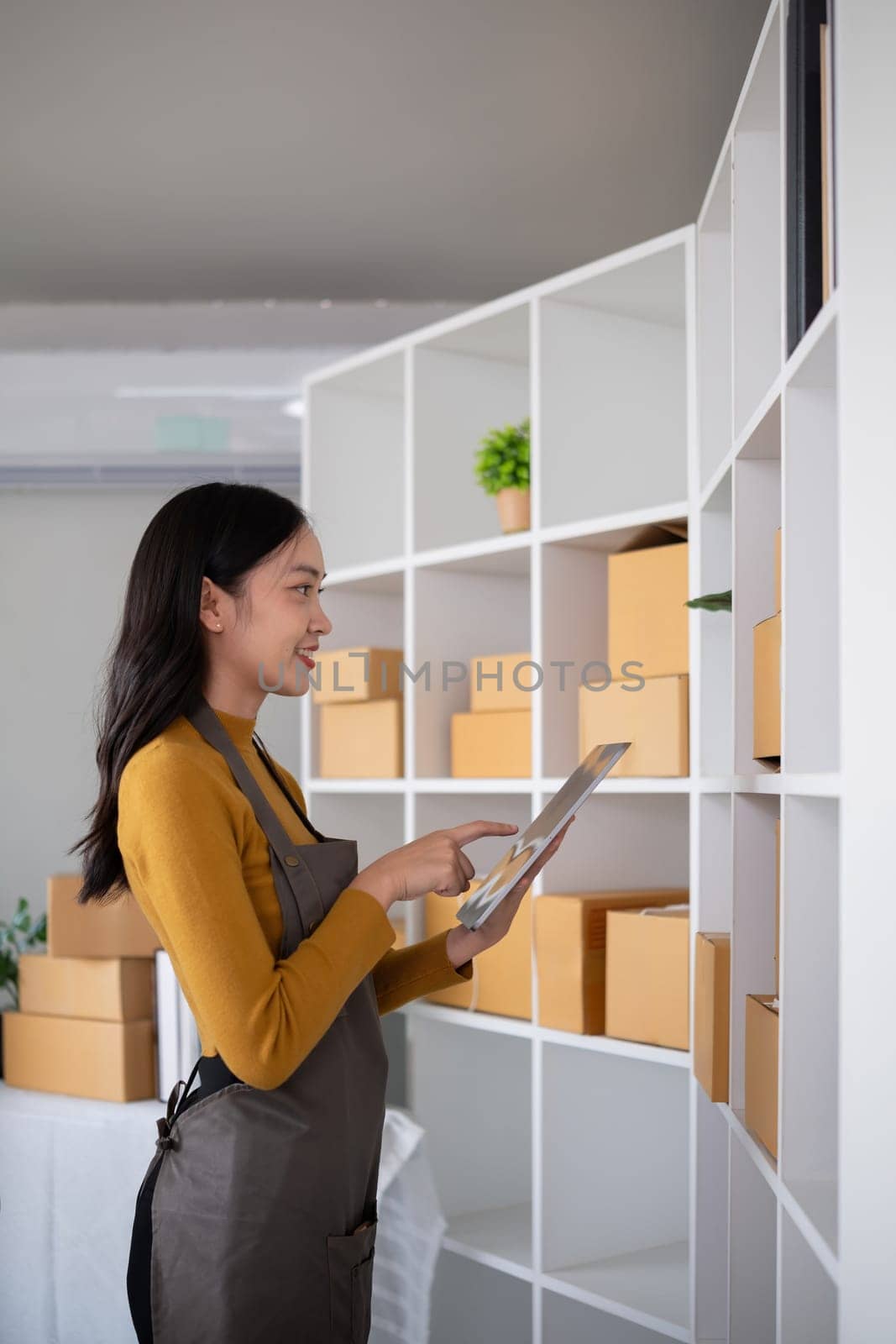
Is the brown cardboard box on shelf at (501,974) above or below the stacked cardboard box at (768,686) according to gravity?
below

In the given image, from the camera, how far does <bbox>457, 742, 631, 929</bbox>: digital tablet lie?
1481 mm

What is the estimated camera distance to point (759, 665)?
1.62m

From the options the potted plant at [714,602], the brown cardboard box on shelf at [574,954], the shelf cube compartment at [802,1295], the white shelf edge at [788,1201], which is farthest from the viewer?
the brown cardboard box on shelf at [574,954]

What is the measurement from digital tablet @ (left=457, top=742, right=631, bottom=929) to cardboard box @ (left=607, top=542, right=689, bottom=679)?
75 cm

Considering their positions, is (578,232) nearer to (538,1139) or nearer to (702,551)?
(702,551)

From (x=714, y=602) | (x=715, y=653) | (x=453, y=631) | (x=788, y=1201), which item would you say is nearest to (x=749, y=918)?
(x=788, y=1201)

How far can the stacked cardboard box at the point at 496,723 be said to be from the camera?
266 cm

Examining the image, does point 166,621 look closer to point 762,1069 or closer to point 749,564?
point 749,564

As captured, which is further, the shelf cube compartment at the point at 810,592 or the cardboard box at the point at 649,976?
the cardboard box at the point at 649,976

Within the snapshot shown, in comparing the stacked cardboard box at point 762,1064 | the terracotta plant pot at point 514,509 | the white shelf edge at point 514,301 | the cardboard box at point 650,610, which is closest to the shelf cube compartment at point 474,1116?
the cardboard box at point 650,610

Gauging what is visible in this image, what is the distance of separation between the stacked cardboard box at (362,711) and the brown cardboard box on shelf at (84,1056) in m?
0.75

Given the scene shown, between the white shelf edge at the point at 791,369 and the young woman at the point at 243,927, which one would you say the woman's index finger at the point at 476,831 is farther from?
the white shelf edge at the point at 791,369

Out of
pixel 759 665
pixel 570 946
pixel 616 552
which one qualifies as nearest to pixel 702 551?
pixel 616 552

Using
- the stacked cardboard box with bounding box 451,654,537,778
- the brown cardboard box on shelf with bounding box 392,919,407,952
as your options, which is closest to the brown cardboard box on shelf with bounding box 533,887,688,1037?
the stacked cardboard box with bounding box 451,654,537,778
